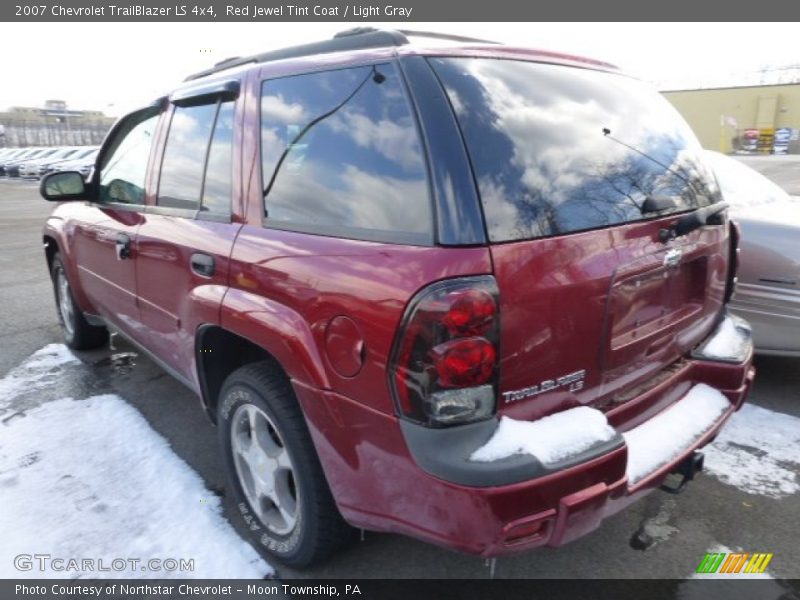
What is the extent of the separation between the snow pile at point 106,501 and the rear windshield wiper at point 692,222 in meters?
2.05

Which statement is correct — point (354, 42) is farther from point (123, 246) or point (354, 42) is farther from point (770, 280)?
point (770, 280)

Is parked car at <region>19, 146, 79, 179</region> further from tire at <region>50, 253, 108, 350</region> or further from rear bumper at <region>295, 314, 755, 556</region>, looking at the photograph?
rear bumper at <region>295, 314, 755, 556</region>

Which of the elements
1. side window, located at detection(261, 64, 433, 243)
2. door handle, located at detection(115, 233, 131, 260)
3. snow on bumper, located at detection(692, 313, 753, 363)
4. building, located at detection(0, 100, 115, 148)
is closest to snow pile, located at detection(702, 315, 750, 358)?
snow on bumper, located at detection(692, 313, 753, 363)

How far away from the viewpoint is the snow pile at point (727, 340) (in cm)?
256

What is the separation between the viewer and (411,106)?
6.08 feet

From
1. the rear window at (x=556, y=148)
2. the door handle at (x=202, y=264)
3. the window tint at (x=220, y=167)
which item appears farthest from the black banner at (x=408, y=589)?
the window tint at (x=220, y=167)

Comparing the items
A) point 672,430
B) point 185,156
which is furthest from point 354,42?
point 672,430

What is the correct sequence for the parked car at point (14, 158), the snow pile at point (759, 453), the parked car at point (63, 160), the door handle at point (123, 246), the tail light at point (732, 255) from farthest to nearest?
the parked car at point (14, 158) < the parked car at point (63, 160) < the door handle at point (123, 246) < the snow pile at point (759, 453) < the tail light at point (732, 255)

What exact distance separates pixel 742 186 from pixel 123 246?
171 inches

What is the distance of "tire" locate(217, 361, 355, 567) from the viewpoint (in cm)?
220

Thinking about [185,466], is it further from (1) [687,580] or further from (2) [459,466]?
(1) [687,580]

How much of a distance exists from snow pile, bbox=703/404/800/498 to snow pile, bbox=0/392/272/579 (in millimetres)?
2341

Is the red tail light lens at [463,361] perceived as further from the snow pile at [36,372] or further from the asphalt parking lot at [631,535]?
the snow pile at [36,372]

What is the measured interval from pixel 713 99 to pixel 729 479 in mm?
57274
